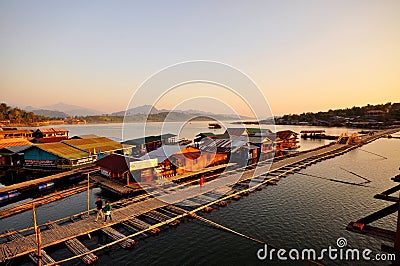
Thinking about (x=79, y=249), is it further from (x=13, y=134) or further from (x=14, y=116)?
(x=14, y=116)

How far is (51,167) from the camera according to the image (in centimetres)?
3969

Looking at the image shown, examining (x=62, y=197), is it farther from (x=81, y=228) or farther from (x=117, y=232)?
(x=117, y=232)

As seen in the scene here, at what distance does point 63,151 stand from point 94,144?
322 inches

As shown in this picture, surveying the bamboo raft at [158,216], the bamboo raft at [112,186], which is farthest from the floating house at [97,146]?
the bamboo raft at [158,216]

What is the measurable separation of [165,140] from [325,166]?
42994mm

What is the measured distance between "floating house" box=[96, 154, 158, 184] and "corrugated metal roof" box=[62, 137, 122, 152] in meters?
17.6

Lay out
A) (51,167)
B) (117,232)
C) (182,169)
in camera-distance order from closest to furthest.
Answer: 1. (117,232)
2. (182,169)
3. (51,167)

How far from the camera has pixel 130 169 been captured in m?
28.4

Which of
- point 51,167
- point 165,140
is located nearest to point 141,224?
point 51,167

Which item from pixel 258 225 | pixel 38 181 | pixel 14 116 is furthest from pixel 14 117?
pixel 258 225

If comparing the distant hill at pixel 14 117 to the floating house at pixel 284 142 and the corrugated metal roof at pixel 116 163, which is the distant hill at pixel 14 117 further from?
the floating house at pixel 284 142

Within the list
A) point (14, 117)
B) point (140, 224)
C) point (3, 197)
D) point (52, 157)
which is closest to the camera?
point (140, 224)

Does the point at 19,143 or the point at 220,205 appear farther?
the point at 19,143

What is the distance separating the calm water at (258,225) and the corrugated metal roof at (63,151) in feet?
43.3
